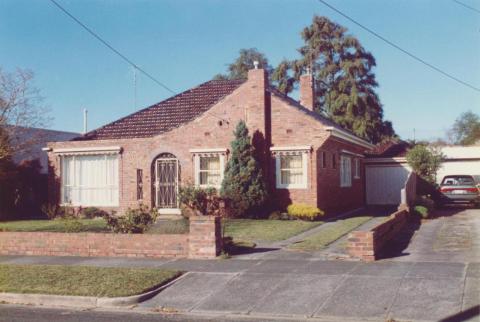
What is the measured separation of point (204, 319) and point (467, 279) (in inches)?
173

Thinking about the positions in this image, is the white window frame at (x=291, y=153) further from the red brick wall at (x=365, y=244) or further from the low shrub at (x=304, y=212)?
the red brick wall at (x=365, y=244)

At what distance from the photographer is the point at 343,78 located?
45781 mm

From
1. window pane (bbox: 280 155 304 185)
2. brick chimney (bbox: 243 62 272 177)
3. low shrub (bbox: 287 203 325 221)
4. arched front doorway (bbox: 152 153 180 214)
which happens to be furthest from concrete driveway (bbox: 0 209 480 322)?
arched front doorway (bbox: 152 153 180 214)

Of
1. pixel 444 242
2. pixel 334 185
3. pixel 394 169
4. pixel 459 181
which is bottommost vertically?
pixel 444 242

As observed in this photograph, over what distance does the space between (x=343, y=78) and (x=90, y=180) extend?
29.1 metres

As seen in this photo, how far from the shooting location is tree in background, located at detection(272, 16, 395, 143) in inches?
1745

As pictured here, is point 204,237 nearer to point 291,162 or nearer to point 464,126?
point 291,162

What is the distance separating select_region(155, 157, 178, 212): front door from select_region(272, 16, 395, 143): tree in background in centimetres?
2553

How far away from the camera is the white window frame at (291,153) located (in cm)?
1936

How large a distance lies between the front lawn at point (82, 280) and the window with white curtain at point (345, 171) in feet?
49.2

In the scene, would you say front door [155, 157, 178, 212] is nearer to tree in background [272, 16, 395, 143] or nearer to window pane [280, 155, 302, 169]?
window pane [280, 155, 302, 169]

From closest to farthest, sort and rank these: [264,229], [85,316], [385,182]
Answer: [85,316] → [264,229] → [385,182]

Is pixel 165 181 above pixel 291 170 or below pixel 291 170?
below

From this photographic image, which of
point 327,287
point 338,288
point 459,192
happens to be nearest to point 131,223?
point 327,287
